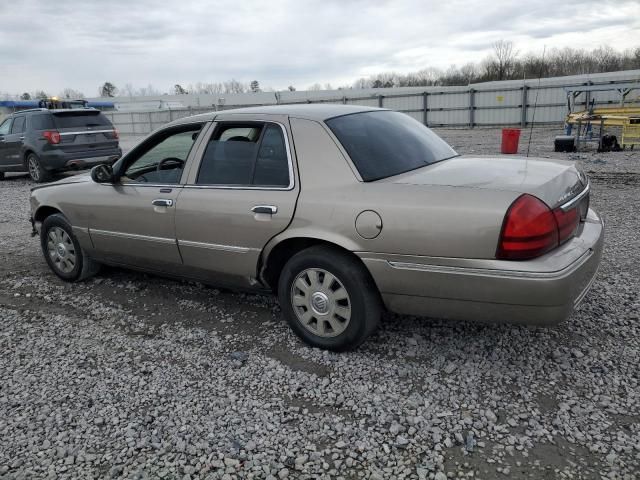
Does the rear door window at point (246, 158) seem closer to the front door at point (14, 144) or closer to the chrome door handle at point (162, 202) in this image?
the chrome door handle at point (162, 202)

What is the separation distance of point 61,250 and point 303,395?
3304 mm

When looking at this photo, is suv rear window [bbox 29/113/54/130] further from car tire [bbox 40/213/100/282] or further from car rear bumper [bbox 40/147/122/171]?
car tire [bbox 40/213/100/282]

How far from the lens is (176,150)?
13.7 ft

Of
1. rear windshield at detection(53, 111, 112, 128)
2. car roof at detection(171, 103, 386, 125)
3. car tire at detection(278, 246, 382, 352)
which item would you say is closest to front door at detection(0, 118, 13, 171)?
rear windshield at detection(53, 111, 112, 128)

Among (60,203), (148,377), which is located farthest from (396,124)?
(60,203)

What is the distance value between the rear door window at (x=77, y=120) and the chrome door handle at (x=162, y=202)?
9710 millimetres

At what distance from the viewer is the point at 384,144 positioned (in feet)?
11.7

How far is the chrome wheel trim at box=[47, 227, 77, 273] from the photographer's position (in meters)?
5.02

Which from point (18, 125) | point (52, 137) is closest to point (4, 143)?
point (18, 125)

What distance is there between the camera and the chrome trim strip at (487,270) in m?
2.70

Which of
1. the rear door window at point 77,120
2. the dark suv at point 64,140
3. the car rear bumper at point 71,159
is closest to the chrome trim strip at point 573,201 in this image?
the dark suv at point 64,140

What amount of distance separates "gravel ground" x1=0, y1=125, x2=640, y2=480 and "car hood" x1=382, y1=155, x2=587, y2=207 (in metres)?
1.06

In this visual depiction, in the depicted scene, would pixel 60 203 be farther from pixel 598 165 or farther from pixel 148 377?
pixel 598 165

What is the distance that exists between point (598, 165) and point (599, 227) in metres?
9.42
